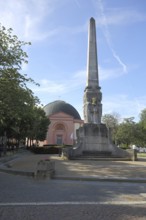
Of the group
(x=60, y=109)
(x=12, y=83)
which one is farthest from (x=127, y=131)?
(x=12, y=83)

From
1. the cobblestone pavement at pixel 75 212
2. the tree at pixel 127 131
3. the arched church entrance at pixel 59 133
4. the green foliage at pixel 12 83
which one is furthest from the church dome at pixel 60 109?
the cobblestone pavement at pixel 75 212

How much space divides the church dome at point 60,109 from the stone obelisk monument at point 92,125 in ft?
215

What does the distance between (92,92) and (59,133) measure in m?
63.2

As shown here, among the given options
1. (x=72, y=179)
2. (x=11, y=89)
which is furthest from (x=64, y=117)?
(x=72, y=179)

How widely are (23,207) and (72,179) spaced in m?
5.15

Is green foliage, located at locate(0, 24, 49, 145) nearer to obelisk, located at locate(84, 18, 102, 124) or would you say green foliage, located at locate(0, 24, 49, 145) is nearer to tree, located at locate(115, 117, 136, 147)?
obelisk, located at locate(84, 18, 102, 124)

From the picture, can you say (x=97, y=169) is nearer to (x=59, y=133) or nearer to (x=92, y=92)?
(x=92, y=92)

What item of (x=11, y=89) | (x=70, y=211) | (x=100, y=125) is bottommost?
(x=70, y=211)

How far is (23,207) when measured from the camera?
799 centimetres

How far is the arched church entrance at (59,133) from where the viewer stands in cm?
9212

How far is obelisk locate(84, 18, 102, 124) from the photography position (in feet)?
100

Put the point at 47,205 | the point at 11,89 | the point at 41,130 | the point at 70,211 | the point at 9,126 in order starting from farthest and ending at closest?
the point at 41,130 → the point at 9,126 → the point at 11,89 → the point at 47,205 → the point at 70,211

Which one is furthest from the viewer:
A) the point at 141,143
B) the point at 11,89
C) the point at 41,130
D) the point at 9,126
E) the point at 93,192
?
the point at 141,143

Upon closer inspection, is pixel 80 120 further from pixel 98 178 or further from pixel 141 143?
pixel 98 178
